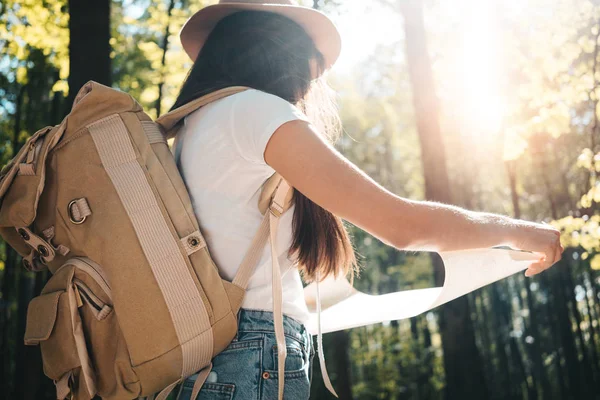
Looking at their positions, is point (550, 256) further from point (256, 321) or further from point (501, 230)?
point (256, 321)

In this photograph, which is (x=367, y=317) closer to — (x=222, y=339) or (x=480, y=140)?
(x=222, y=339)

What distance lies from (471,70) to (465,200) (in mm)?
5112

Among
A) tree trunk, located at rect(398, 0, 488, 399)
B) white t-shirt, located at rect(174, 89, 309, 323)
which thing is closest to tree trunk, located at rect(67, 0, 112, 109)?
white t-shirt, located at rect(174, 89, 309, 323)

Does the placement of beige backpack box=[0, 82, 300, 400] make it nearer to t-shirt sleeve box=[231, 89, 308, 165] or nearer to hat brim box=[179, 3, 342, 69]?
t-shirt sleeve box=[231, 89, 308, 165]

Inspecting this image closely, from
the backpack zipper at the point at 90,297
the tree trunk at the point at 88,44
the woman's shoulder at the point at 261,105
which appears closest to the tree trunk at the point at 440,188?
the tree trunk at the point at 88,44

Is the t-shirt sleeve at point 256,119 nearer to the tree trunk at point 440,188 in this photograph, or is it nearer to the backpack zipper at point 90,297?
the backpack zipper at point 90,297

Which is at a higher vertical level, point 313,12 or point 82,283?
point 313,12

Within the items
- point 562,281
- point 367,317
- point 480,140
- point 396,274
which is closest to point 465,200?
point 480,140

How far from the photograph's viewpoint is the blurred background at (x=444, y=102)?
5.91m

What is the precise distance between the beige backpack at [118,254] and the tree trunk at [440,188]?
5998 millimetres

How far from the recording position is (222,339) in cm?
146

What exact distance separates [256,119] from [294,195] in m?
0.30

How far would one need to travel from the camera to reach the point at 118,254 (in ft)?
4.74

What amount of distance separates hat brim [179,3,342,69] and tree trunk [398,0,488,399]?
548 centimetres
